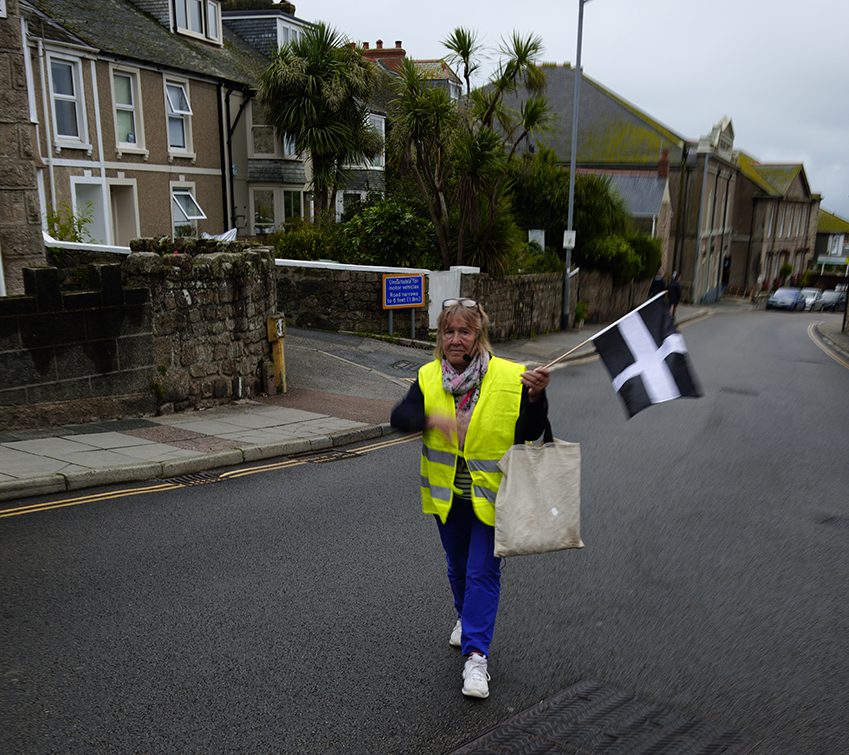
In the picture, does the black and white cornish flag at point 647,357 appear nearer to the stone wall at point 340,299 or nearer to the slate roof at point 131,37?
the stone wall at point 340,299

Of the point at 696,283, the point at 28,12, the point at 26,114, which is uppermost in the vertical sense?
the point at 28,12

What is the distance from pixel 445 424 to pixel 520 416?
0.38 meters

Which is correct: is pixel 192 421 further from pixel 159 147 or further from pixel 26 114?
pixel 159 147

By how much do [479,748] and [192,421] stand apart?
7270 millimetres

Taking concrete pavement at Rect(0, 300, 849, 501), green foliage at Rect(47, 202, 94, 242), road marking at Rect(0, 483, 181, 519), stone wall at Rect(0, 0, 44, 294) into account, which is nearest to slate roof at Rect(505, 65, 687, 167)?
green foliage at Rect(47, 202, 94, 242)

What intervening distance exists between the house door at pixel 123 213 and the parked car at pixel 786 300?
40.6m

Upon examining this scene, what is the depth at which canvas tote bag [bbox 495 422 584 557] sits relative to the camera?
3.94m

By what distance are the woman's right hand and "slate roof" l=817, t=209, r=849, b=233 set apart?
8582 centimetres

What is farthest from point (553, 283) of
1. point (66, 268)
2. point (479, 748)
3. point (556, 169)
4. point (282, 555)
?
point (479, 748)

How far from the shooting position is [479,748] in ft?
12.0

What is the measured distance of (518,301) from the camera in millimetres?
21062

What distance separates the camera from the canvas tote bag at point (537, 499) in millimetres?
3943

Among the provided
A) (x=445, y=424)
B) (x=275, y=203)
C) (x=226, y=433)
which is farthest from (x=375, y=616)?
(x=275, y=203)

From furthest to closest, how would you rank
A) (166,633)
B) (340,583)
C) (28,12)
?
(28,12) < (340,583) < (166,633)
